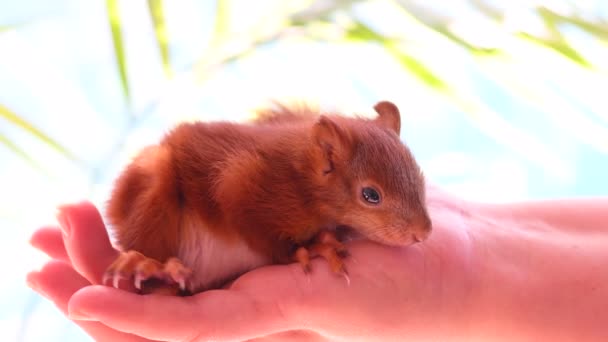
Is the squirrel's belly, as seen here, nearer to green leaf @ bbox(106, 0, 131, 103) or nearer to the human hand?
the human hand

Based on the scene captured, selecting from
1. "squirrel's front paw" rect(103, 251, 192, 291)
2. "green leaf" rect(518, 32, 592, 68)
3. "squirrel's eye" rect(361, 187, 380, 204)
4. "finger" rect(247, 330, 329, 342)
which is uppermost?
"green leaf" rect(518, 32, 592, 68)

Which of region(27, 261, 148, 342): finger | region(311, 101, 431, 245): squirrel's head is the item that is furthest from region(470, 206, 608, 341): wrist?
region(27, 261, 148, 342): finger

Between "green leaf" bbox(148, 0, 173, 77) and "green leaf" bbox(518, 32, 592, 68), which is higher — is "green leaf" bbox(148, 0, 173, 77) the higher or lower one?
the higher one

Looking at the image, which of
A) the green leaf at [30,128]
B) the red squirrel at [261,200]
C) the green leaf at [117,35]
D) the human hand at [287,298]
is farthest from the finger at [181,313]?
the green leaf at [117,35]

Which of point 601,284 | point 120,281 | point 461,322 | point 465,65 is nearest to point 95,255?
point 120,281

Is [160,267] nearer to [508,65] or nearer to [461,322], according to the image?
[461,322]

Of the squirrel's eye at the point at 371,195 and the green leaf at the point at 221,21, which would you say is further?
the green leaf at the point at 221,21

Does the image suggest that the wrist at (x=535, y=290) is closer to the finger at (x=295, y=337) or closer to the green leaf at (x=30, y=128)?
the finger at (x=295, y=337)

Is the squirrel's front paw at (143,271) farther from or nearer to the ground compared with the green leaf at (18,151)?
nearer to the ground
